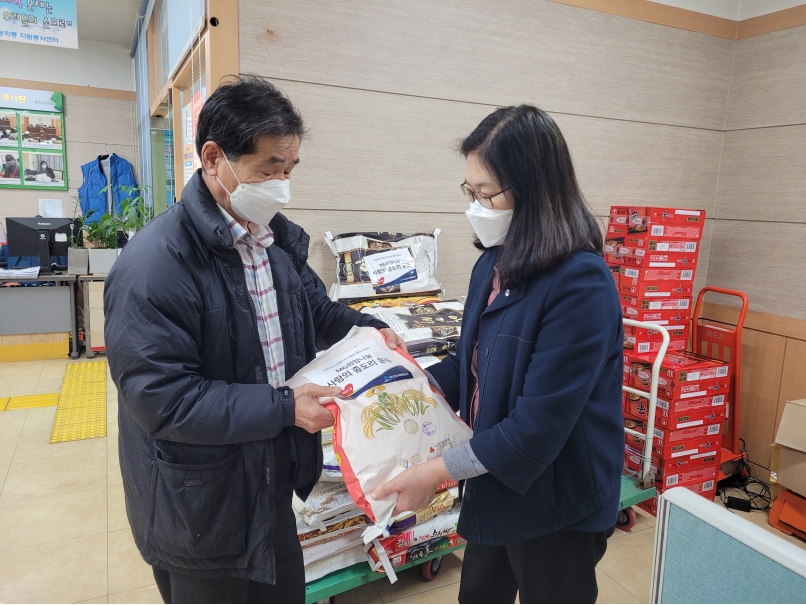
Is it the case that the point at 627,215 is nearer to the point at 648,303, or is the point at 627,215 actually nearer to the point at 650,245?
the point at 650,245

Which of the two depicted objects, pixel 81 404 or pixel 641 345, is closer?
pixel 641 345

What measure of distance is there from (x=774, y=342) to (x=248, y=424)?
10.9 ft

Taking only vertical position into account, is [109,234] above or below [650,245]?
below

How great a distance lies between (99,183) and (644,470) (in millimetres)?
7068

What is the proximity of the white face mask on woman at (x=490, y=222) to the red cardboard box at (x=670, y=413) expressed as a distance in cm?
195

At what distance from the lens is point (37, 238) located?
5.42 metres

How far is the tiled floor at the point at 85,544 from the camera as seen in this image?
7.53 ft

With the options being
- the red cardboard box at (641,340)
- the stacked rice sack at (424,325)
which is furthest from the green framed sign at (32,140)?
the red cardboard box at (641,340)

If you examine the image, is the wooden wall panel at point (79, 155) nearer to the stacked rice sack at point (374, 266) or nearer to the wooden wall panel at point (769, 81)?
the stacked rice sack at point (374, 266)

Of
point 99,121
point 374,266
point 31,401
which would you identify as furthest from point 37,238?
point 374,266

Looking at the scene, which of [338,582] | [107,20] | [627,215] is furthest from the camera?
[107,20]

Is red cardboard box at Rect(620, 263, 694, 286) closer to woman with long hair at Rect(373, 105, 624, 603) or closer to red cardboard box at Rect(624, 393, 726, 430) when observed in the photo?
red cardboard box at Rect(624, 393, 726, 430)

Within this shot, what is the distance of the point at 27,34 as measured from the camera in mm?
3775

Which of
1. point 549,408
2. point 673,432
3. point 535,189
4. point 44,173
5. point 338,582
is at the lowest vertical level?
point 338,582
